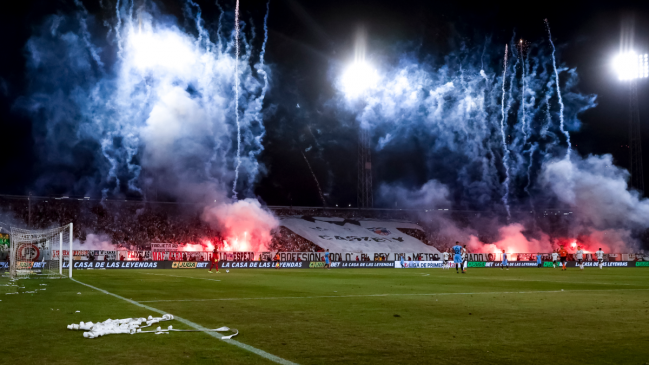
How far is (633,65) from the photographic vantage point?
51.1 meters

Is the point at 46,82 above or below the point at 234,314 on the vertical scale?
above

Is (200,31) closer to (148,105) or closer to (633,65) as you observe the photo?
(148,105)

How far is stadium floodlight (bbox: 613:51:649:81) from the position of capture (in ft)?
168

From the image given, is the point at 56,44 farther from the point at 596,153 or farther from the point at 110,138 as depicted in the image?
the point at 596,153

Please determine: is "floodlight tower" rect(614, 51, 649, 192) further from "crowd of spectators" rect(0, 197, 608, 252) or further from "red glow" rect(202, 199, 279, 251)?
"red glow" rect(202, 199, 279, 251)

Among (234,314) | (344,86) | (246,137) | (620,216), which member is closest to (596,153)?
(620,216)

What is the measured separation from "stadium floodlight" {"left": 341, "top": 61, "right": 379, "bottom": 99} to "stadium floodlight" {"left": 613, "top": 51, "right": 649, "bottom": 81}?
76.5 ft

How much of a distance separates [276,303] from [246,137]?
154 ft

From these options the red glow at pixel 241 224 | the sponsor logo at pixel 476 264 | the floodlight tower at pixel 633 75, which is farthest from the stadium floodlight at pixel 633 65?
the red glow at pixel 241 224

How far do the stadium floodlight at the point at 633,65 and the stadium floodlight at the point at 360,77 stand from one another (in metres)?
23.3

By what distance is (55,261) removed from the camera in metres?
35.7

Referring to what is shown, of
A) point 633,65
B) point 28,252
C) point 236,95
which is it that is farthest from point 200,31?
point 633,65

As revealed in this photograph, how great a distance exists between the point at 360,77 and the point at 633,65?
25.6 m

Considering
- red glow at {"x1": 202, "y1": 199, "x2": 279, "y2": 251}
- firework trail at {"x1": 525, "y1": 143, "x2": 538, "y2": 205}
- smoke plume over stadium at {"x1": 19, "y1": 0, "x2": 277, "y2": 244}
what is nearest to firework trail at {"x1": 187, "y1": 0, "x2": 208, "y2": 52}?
smoke plume over stadium at {"x1": 19, "y1": 0, "x2": 277, "y2": 244}
